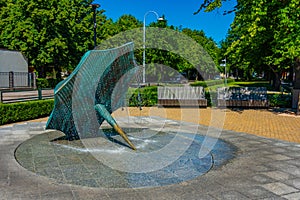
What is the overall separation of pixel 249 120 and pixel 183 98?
208 inches

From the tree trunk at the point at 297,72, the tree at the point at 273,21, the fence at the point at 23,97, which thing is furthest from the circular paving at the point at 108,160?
the tree trunk at the point at 297,72

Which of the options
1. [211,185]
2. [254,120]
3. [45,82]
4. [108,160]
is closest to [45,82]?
[45,82]

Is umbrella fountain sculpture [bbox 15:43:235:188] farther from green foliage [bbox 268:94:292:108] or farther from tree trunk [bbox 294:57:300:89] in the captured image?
green foliage [bbox 268:94:292:108]

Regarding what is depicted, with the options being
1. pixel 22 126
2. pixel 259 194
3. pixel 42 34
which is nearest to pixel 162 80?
pixel 42 34

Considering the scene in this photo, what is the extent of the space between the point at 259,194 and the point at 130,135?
220 inches

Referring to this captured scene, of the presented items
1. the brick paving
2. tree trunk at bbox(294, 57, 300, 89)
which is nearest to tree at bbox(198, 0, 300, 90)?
tree trunk at bbox(294, 57, 300, 89)

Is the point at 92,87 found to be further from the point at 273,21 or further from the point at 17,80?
the point at 17,80

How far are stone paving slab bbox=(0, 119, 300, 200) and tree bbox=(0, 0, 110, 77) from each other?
28.3 metres

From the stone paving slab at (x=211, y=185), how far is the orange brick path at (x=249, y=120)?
3.74 m

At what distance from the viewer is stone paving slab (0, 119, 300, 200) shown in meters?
5.21

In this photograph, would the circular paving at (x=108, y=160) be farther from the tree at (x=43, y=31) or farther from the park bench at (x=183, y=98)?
the tree at (x=43, y=31)

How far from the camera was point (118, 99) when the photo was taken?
9250mm

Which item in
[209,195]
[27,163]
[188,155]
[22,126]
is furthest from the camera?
[22,126]

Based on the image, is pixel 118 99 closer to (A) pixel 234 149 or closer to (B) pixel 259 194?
(A) pixel 234 149
